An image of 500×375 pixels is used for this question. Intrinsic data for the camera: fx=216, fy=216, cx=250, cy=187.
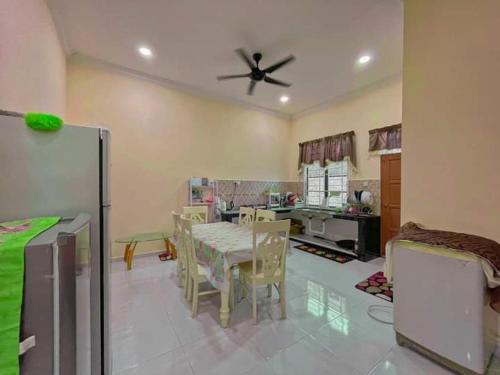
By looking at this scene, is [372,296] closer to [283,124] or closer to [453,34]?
[453,34]

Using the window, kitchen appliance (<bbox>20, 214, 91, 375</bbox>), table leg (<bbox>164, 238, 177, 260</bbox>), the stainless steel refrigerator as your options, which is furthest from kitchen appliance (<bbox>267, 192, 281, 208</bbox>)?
kitchen appliance (<bbox>20, 214, 91, 375</bbox>)

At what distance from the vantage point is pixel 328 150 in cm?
505

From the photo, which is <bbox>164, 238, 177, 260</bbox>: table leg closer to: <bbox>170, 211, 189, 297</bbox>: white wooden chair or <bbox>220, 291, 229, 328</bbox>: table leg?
<bbox>170, 211, 189, 297</bbox>: white wooden chair

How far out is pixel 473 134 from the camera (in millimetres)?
1768

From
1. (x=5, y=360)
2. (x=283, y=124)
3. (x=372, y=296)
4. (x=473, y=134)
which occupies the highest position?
(x=283, y=124)

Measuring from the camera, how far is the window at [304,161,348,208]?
493 centimetres

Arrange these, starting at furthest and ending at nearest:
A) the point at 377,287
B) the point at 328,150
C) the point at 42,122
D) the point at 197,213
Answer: the point at 328,150, the point at 197,213, the point at 377,287, the point at 42,122

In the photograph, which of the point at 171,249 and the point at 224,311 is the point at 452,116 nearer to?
the point at 224,311

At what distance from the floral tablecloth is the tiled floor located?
1.48 feet

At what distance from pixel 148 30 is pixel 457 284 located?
4.09m

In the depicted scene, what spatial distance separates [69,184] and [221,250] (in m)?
1.26

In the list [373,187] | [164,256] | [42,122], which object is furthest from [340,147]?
[42,122]

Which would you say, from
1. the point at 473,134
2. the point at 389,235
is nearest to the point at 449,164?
Result: the point at 473,134

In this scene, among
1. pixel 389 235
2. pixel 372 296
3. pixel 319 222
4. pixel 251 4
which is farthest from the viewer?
pixel 319 222
